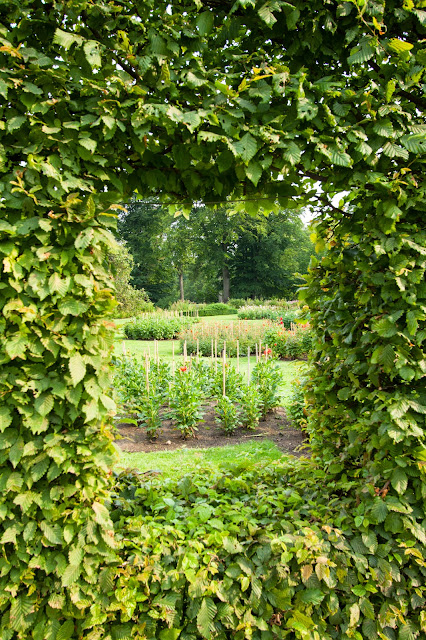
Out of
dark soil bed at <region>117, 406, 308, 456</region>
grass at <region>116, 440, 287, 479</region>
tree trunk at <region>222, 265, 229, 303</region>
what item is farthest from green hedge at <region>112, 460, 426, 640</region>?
tree trunk at <region>222, 265, 229, 303</region>

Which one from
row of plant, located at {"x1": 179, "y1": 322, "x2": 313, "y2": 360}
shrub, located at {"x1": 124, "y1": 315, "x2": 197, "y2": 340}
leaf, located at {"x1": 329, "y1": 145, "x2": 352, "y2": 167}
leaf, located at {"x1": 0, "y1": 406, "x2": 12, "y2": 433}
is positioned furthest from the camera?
shrub, located at {"x1": 124, "y1": 315, "x2": 197, "y2": 340}

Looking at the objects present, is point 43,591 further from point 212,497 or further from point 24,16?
point 24,16

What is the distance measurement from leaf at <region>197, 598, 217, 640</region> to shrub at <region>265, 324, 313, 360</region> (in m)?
10.1

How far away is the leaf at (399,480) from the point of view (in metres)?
2.14

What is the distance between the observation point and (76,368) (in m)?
1.90

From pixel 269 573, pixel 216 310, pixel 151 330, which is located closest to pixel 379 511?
pixel 269 573

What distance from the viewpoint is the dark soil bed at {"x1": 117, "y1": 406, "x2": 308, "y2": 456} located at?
5.43 metres

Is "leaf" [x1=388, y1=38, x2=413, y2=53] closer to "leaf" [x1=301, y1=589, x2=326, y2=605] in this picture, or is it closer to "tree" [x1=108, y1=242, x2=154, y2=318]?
"leaf" [x1=301, y1=589, x2=326, y2=605]

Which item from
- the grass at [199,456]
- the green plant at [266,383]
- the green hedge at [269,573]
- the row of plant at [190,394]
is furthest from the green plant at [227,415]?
the green hedge at [269,573]

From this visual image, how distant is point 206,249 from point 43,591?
37.2 meters

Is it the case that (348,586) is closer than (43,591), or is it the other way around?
(43,591)

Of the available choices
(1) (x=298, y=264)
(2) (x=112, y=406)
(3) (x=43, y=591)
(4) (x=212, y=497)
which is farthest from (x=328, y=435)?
(1) (x=298, y=264)

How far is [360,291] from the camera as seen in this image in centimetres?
251

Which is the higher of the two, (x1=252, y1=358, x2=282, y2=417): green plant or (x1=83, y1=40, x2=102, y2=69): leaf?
(x1=83, y1=40, x2=102, y2=69): leaf
